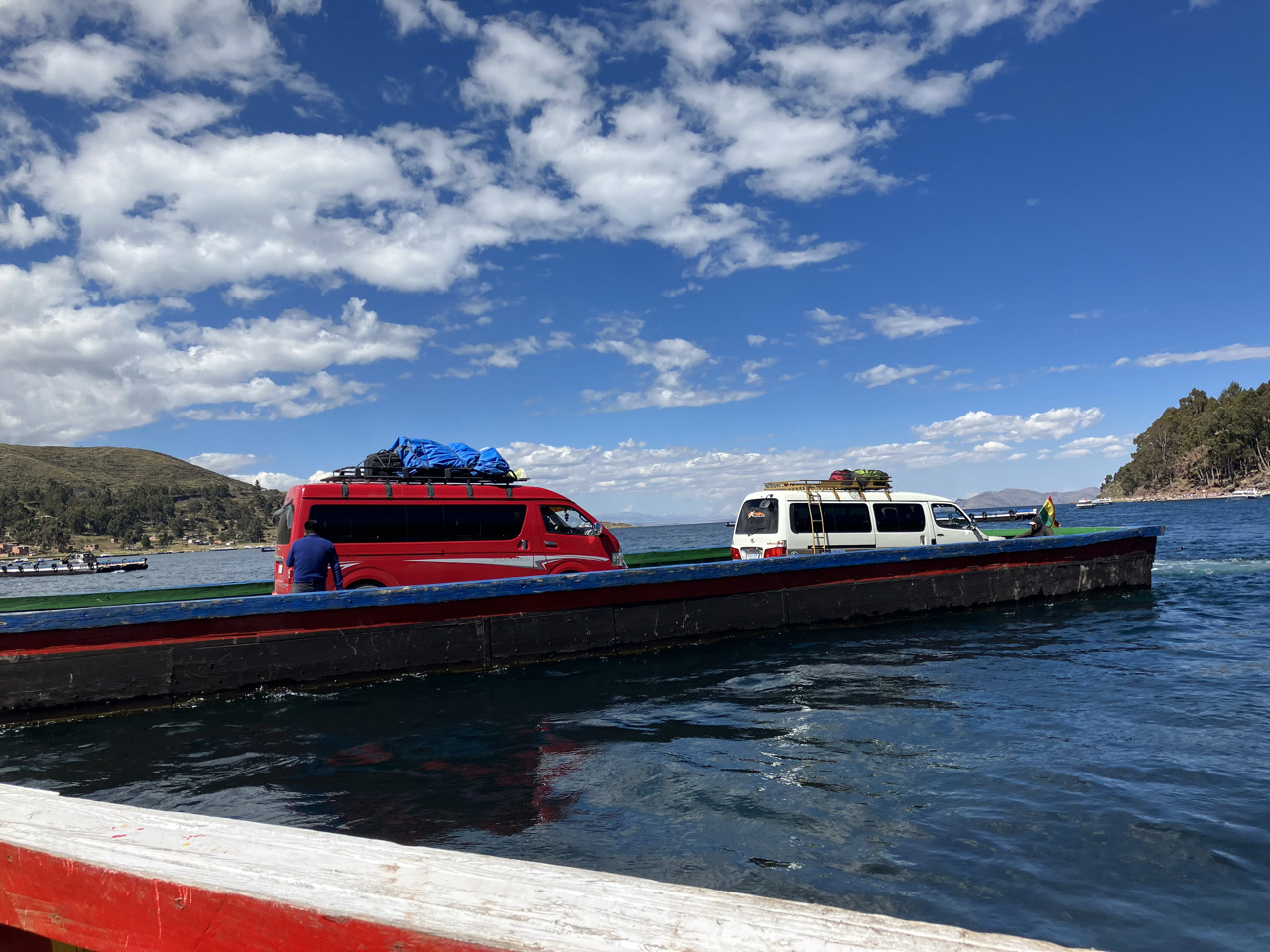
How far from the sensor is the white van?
14.6m

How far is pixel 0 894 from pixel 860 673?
9661mm

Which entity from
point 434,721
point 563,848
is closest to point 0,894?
point 563,848

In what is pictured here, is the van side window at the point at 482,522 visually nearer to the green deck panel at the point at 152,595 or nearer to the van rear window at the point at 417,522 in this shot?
the van rear window at the point at 417,522

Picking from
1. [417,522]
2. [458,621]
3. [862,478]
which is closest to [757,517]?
[862,478]

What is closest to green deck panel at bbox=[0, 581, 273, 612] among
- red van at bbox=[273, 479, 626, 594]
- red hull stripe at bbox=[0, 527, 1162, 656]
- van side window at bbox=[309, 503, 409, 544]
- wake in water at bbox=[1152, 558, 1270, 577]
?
red van at bbox=[273, 479, 626, 594]

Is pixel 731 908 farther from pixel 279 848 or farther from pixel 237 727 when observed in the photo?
pixel 237 727

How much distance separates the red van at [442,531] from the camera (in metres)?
11.7

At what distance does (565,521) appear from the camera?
13570 mm

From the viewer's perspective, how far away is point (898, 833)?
5.05 metres

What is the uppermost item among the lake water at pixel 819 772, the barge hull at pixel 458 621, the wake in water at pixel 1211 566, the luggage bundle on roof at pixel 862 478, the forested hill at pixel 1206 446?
the forested hill at pixel 1206 446

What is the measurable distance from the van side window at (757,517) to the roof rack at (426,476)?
194 inches

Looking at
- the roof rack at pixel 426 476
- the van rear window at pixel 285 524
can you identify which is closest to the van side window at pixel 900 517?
the roof rack at pixel 426 476

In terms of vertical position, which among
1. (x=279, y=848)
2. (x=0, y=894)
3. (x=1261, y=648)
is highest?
(x=279, y=848)

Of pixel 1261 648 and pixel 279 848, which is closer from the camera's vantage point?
pixel 279 848
